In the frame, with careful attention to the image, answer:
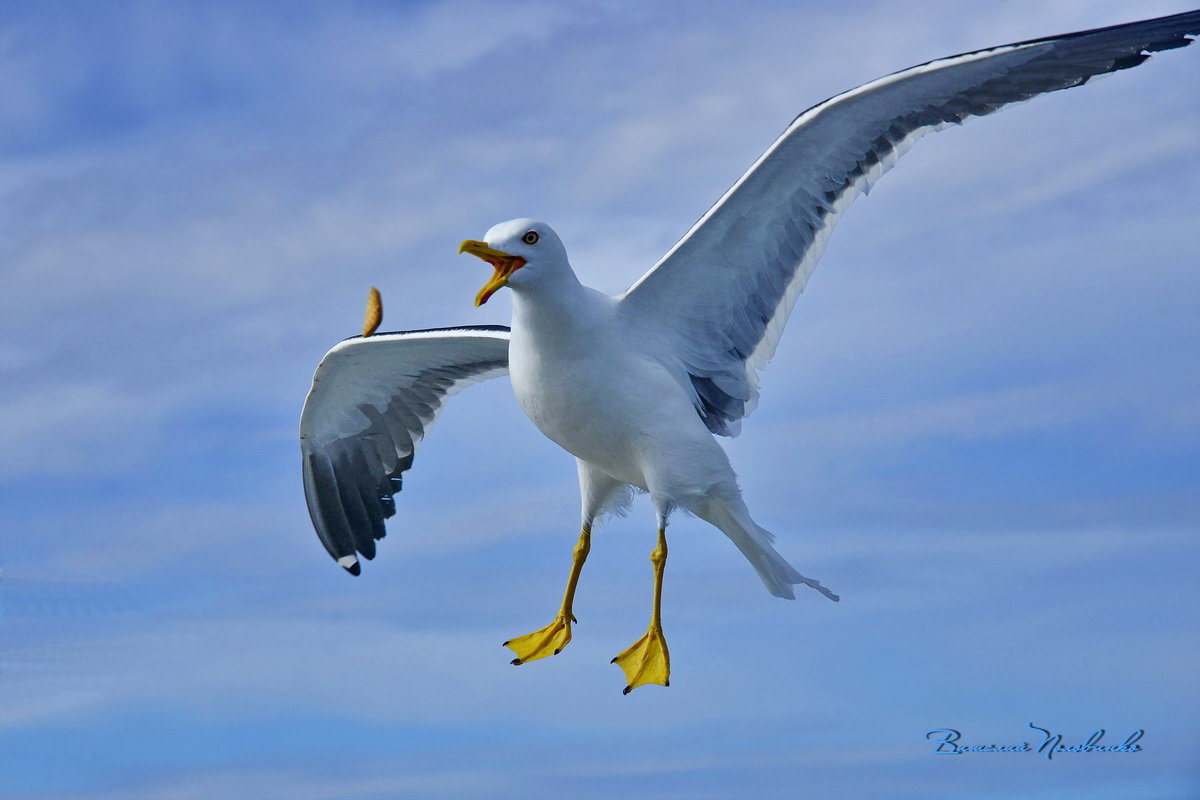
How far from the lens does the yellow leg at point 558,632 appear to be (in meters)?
9.59

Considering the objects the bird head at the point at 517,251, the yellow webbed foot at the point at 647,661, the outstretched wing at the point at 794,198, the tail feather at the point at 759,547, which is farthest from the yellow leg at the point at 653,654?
the bird head at the point at 517,251

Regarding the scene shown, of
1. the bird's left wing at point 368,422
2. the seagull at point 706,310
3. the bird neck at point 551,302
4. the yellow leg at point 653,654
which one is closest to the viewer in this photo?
the bird neck at point 551,302

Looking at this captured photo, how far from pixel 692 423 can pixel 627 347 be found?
634 millimetres

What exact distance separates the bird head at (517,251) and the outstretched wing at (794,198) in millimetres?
816

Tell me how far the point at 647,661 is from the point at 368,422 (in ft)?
10.4

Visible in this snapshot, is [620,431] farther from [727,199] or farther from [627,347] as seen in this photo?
[727,199]

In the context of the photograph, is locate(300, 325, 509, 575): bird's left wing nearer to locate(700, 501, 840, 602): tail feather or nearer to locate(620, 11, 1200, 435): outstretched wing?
locate(620, 11, 1200, 435): outstretched wing

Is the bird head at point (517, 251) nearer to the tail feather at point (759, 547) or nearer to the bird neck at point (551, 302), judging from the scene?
the bird neck at point (551, 302)

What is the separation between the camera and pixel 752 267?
906 cm

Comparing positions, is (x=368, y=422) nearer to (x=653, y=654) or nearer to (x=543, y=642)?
(x=543, y=642)

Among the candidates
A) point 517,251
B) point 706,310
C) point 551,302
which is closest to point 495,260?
point 517,251

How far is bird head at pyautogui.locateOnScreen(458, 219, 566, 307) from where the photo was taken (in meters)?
8.14

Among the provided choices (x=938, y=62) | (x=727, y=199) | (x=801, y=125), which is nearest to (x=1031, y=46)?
(x=938, y=62)

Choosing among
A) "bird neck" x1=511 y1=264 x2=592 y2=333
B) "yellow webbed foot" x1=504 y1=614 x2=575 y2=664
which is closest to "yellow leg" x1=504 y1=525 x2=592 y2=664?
"yellow webbed foot" x1=504 y1=614 x2=575 y2=664
